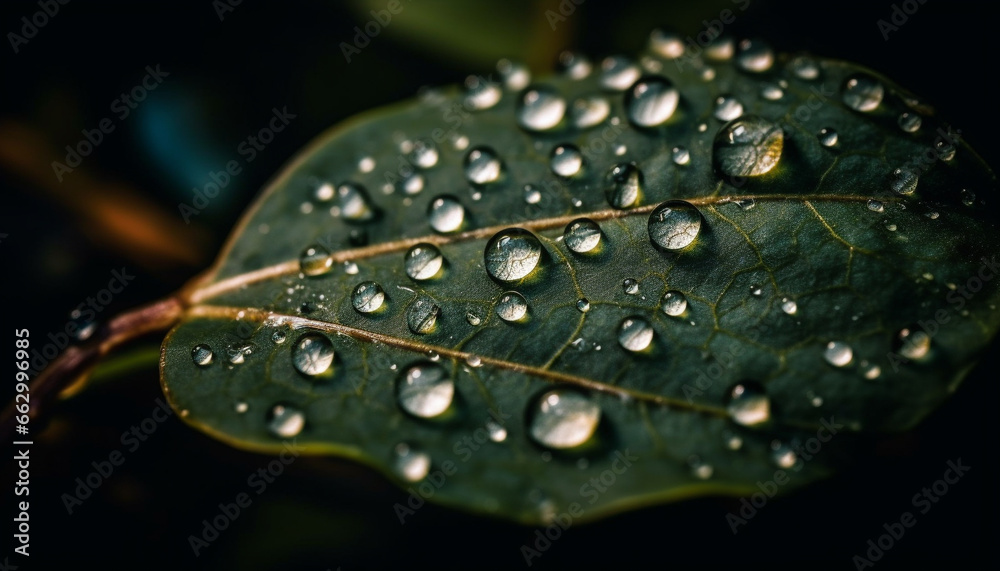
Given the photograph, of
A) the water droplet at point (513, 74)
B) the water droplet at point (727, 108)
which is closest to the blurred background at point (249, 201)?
the water droplet at point (513, 74)

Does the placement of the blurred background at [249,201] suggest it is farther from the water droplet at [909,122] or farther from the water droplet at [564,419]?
the water droplet at [564,419]

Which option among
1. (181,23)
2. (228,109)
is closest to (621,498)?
(228,109)

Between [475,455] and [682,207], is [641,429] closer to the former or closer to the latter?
[475,455]

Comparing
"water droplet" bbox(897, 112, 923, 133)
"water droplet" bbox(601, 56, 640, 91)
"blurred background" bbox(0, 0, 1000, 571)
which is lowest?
"blurred background" bbox(0, 0, 1000, 571)

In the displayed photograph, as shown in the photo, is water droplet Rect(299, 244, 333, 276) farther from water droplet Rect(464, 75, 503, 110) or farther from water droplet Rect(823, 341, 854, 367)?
water droplet Rect(823, 341, 854, 367)

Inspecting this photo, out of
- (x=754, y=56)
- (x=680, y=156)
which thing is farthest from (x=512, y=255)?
(x=754, y=56)

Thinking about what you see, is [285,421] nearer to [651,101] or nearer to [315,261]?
[315,261]

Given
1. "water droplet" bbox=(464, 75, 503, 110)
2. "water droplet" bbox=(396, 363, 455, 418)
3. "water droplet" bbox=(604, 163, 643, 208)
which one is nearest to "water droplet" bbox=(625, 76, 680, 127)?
"water droplet" bbox=(604, 163, 643, 208)
